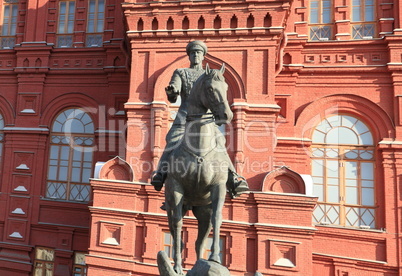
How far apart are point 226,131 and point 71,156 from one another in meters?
6.09

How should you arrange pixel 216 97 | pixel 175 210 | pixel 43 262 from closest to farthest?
pixel 216 97
pixel 175 210
pixel 43 262

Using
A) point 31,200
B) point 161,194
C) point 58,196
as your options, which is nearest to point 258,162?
point 161,194

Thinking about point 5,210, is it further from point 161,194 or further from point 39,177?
point 161,194

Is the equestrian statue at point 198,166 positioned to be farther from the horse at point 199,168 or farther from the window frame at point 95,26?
the window frame at point 95,26

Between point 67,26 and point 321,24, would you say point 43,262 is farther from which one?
point 321,24

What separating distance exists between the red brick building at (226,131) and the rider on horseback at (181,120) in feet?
13.0

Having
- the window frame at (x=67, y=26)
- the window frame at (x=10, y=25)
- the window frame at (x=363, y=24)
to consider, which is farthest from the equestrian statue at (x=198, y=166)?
the window frame at (x=10, y=25)

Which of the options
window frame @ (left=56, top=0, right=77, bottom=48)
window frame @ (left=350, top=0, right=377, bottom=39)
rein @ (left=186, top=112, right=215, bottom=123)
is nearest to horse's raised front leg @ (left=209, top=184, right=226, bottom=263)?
rein @ (left=186, top=112, right=215, bottom=123)

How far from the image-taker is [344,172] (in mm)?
9523

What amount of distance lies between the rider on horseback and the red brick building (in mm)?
3961

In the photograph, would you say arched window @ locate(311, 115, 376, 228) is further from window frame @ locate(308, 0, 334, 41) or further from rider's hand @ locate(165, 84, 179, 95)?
rider's hand @ locate(165, 84, 179, 95)

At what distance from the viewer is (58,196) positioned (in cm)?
1124

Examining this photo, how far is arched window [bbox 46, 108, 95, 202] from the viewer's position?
440 inches

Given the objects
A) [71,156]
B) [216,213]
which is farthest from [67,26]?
[216,213]
